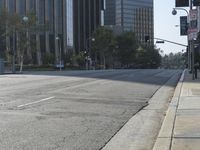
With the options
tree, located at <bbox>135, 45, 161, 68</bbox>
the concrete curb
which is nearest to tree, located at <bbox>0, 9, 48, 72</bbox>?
the concrete curb

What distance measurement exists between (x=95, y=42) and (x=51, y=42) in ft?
36.8

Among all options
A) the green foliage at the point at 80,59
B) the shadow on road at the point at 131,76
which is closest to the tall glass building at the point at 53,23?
the green foliage at the point at 80,59

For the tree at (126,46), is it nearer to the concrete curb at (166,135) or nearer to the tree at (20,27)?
the tree at (20,27)

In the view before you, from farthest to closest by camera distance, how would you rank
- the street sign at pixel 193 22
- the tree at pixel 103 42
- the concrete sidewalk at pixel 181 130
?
the tree at pixel 103 42 < the street sign at pixel 193 22 < the concrete sidewalk at pixel 181 130

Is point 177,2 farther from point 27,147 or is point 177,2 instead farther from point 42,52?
point 42,52

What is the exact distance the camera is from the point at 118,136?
1162 centimetres

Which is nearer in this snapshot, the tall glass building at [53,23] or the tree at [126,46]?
the tall glass building at [53,23]

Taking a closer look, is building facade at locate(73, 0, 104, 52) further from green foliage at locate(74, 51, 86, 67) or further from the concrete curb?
the concrete curb

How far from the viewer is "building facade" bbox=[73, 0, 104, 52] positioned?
15050cm

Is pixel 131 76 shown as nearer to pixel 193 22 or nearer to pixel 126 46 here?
pixel 193 22

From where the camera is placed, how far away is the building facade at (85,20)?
5925 inches

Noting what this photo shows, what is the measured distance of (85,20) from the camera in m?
156

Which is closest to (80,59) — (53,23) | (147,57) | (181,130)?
(53,23)

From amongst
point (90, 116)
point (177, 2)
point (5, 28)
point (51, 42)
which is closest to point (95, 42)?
point (51, 42)
